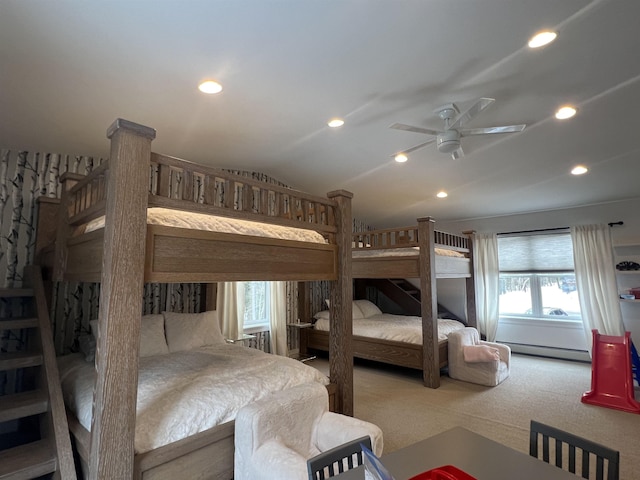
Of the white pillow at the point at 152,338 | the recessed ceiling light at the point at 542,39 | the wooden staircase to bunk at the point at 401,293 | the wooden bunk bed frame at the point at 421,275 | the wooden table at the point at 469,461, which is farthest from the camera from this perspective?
the wooden staircase to bunk at the point at 401,293

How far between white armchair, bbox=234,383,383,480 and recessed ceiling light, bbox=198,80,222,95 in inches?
81.0

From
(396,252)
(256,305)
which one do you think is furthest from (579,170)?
(256,305)

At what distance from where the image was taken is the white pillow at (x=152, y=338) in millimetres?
2854

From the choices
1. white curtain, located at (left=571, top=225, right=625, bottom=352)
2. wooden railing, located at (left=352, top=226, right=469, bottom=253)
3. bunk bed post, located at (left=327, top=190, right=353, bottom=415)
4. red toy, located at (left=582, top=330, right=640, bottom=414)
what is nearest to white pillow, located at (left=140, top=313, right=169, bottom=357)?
bunk bed post, located at (left=327, top=190, right=353, bottom=415)

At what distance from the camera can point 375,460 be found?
79cm

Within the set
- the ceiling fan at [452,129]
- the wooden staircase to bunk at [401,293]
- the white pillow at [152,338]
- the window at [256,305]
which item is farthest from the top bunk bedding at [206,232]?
the wooden staircase to bunk at [401,293]

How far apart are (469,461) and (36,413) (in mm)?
2237

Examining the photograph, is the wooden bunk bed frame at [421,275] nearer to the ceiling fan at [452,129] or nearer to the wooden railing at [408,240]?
the wooden railing at [408,240]

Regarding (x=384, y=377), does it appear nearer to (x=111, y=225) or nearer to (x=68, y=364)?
(x=68, y=364)

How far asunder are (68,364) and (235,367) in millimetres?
1380

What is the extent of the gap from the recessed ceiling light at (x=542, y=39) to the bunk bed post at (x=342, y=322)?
1504 mm

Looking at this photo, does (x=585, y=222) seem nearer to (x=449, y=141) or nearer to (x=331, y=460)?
(x=449, y=141)

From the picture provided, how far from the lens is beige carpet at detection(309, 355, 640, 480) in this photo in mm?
2629

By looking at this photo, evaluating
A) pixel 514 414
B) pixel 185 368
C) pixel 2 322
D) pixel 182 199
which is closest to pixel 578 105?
pixel 514 414
